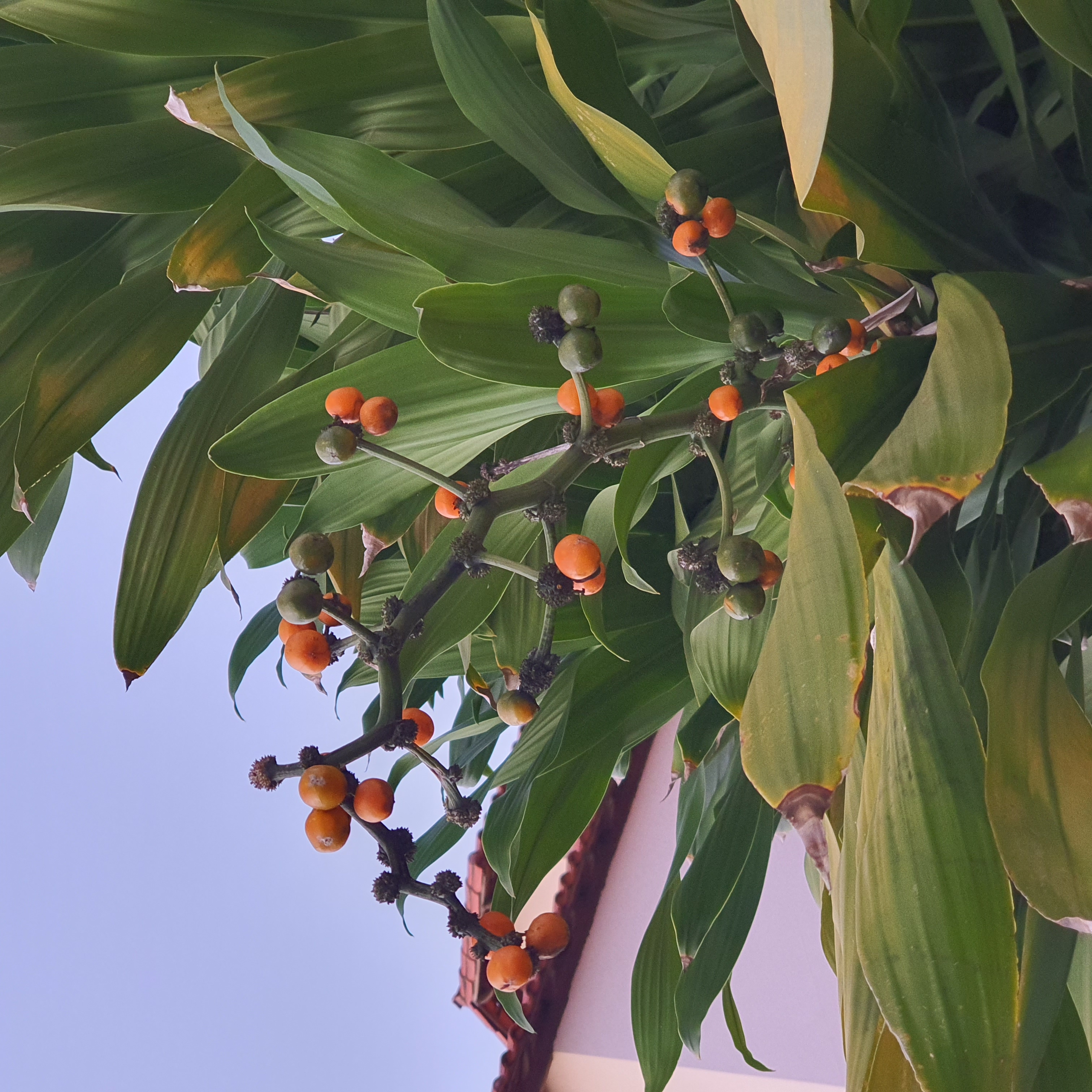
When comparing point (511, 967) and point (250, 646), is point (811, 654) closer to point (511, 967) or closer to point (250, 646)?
point (511, 967)

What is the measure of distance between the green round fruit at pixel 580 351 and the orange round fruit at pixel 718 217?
0.22 feet

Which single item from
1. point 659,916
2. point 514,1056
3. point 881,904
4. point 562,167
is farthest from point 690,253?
point 514,1056

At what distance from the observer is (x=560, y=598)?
270 millimetres

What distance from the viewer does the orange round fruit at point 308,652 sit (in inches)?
11.6

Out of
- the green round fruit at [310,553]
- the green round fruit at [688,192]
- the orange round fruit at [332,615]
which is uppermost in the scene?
the green round fruit at [688,192]

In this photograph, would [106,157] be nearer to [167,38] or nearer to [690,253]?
[167,38]

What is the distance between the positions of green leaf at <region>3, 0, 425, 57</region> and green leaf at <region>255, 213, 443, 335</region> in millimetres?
120

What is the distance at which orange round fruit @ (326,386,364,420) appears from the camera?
30cm

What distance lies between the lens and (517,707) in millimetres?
322

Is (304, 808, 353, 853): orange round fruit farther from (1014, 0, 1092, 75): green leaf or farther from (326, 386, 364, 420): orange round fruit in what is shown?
(1014, 0, 1092, 75): green leaf

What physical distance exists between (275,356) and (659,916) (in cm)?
41

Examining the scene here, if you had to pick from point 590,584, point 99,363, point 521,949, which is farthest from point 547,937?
point 99,363

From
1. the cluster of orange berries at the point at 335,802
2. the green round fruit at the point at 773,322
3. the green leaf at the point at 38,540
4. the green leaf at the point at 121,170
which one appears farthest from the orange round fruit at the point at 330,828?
the green leaf at the point at 38,540

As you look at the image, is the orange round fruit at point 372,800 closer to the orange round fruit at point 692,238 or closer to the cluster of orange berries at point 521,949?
the cluster of orange berries at point 521,949
